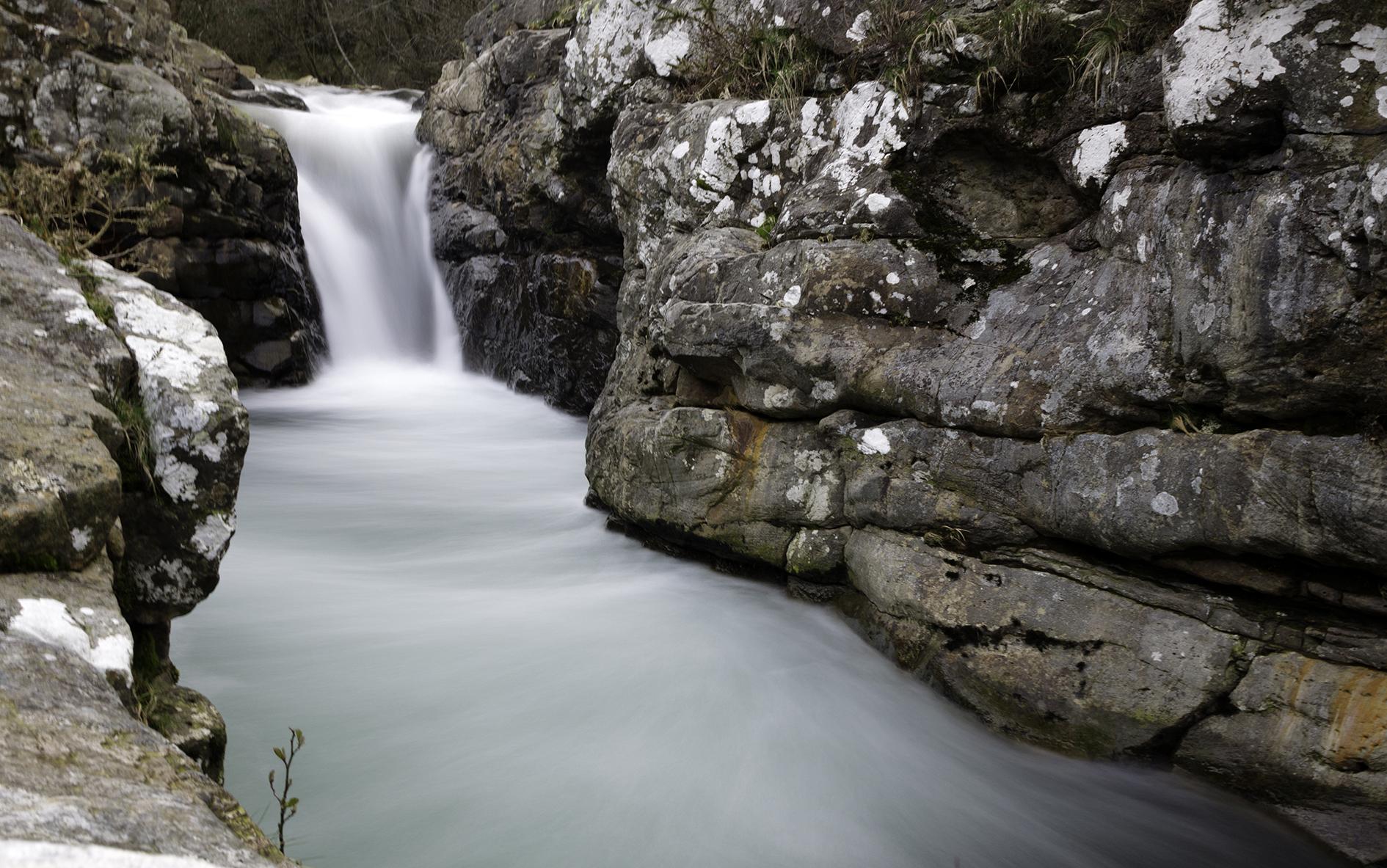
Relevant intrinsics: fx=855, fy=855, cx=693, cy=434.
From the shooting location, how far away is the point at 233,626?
4809 millimetres

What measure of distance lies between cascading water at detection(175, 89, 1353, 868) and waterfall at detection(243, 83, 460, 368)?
5531 millimetres

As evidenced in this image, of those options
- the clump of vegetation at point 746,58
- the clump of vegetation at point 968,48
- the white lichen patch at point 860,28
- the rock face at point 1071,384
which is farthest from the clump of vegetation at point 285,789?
the white lichen patch at point 860,28

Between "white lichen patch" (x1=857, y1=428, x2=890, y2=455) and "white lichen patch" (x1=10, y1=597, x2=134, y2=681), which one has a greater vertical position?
"white lichen patch" (x1=857, y1=428, x2=890, y2=455)

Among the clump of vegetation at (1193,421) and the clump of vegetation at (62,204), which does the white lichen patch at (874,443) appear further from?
the clump of vegetation at (62,204)

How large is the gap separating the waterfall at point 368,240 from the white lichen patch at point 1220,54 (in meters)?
10.4

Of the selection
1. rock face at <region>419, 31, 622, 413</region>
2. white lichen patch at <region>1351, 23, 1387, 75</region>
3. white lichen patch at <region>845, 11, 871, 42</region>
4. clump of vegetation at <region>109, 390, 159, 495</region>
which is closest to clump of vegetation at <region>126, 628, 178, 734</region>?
clump of vegetation at <region>109, 390, 159, 495</region>

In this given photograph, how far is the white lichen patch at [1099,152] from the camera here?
177 inches

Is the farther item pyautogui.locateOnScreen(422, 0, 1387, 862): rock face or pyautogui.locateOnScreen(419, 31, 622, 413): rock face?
pyautogui.locateOnScreen(419, 31, 622, 413): rock face

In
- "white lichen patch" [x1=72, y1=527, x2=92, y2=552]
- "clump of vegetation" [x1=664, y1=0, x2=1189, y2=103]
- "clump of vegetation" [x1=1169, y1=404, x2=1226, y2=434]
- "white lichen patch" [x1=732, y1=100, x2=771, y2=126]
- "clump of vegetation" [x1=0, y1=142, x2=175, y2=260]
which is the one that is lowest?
"white lichen patch" [x1=72, y1=527, x2=92, y2=552]

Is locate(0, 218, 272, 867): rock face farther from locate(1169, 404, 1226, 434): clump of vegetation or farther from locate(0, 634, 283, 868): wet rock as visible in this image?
locate(1169, 404, 1226, 434): clump of vegetation

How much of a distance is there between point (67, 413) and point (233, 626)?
3.02 meters

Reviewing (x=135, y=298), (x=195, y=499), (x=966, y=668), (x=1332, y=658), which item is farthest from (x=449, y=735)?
(x=1332, y=658)

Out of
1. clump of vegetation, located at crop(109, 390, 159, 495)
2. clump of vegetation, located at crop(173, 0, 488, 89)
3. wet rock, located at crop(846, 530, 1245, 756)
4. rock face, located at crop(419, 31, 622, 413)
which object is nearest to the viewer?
clump of vegetation, located at crop(109, 390, 159, 495)

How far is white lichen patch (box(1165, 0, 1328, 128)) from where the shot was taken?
352 cm
